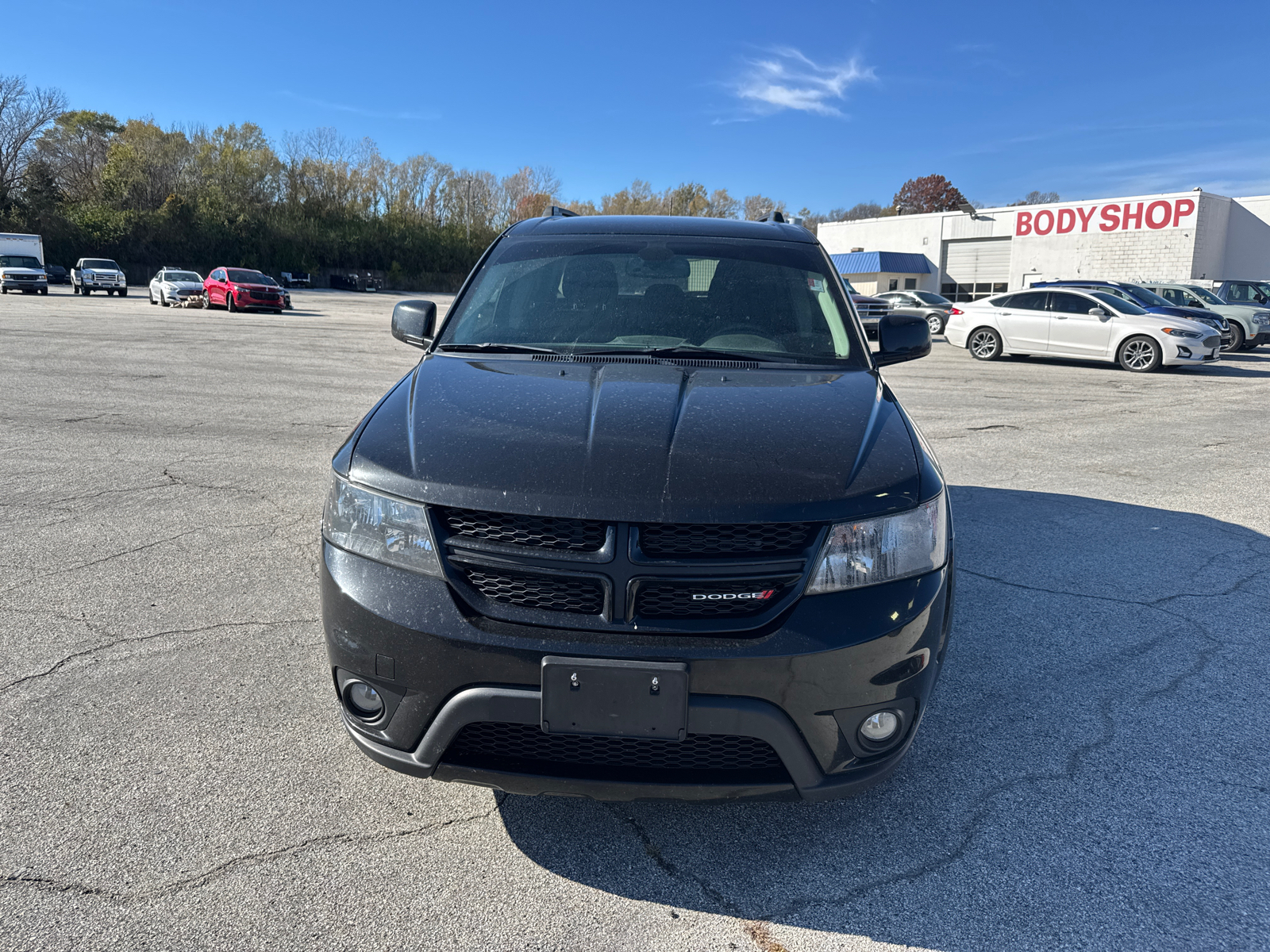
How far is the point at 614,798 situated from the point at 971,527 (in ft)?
13.9

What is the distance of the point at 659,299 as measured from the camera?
12.1 feet

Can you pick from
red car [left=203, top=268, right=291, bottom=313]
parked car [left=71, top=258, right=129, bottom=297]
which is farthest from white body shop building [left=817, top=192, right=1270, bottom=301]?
parked car [left=71, top=258, right=129, bottom=297]

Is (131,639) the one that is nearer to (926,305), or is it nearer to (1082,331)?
(1082,331)

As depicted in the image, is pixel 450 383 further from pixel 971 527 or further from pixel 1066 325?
pixel 1066 325

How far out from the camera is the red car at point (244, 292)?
30.7 meters

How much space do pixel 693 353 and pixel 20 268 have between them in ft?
143

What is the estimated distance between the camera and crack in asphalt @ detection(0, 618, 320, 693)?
335cm

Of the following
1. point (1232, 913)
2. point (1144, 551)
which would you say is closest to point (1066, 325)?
point (1144, 551)

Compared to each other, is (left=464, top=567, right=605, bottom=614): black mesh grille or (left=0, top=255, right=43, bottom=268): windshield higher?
(left=0, top=255, right=43, bottom=268): windshield

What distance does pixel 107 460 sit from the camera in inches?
277

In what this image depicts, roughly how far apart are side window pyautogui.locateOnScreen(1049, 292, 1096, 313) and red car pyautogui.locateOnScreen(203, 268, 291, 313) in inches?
983

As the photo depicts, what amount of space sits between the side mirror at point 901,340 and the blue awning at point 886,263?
53.3m

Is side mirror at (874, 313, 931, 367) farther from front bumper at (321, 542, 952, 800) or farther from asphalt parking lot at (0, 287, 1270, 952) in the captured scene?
front bumper at (321, 542, 952, 800)

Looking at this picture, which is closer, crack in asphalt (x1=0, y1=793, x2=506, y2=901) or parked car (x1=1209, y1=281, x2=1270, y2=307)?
crack in asphalt (x1=0, y1=793, x2=506, y2=901)
